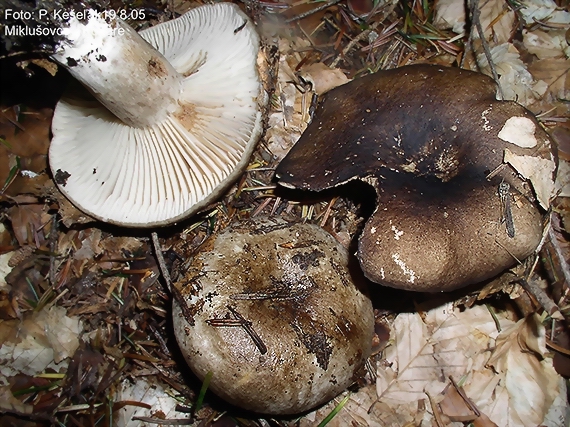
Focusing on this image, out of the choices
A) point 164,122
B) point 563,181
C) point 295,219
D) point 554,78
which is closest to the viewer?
point 164,122

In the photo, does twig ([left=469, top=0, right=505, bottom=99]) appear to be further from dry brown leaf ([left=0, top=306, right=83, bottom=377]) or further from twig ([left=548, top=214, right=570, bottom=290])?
dry brown leaf ([left=0, top=306, right=83, bottom=377])

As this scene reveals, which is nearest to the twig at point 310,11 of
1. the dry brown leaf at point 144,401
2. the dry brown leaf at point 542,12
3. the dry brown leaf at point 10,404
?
the dry brown leaf at point 542,12

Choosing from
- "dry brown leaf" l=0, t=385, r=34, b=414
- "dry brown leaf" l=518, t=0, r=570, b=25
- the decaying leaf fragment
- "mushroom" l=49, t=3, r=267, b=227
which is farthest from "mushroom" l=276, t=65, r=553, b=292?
"dry brown leaf" l=0, t=385, r=34, b=414

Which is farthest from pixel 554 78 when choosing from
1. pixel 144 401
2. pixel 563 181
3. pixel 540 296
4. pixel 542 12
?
pixel 144 401

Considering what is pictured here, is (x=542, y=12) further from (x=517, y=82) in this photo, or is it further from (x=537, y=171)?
(x=537, y=171)

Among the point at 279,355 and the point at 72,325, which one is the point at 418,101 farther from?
the point at 72,325

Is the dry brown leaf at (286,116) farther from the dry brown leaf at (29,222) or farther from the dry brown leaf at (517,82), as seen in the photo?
the dry brown leaf at (29,222)

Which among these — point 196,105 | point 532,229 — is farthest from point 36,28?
point 532,229

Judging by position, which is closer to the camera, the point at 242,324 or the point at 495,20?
the point at 242,324
